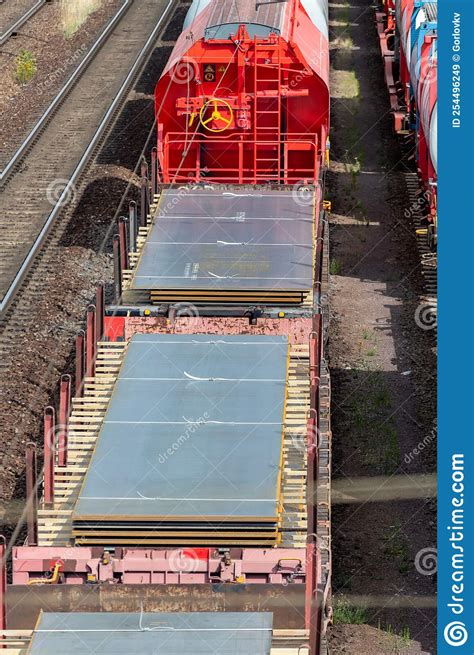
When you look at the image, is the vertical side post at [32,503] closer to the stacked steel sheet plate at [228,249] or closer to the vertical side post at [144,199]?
the stacked steel sheet plate at [228,249]

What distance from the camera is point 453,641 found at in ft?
24.7

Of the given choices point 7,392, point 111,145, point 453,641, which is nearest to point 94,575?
point 453,641

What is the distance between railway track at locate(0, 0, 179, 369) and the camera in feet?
67.4

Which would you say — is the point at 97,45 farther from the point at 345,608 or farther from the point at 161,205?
the point at 345,608

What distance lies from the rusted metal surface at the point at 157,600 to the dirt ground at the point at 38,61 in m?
17.1

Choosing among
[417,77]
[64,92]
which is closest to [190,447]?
[417,77]

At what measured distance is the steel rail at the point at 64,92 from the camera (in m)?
25.6

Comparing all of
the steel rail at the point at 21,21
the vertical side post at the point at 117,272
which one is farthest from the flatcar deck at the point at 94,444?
the steel rail at the point at 21,21

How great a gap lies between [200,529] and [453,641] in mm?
3215

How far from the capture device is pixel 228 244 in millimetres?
16172

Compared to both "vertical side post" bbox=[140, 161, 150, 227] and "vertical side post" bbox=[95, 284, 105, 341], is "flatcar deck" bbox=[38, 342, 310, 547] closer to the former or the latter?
"vertical side post" bbox=[95, 284, 105, 341]

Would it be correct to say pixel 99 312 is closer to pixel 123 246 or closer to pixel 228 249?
pixel 123 246

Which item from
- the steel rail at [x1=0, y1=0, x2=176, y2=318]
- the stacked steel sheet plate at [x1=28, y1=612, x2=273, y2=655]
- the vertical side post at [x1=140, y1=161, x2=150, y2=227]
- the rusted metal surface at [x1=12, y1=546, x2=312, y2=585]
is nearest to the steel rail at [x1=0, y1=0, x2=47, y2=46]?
the steel rail at [x1=0, y1=0, x2=176, y2=318]

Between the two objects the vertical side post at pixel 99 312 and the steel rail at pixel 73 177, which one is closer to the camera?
the vertical side post at pixel 99 312
